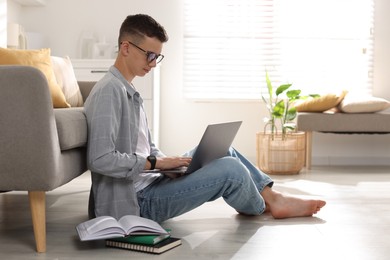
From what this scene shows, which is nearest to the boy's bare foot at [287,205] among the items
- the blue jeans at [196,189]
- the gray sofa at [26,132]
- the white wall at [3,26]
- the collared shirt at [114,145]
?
the blue jeans at [196,189]

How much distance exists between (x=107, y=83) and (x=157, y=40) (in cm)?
25

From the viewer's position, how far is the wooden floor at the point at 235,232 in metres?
1.88

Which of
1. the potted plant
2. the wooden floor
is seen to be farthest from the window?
the wooden floor

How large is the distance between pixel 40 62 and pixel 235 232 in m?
1.47

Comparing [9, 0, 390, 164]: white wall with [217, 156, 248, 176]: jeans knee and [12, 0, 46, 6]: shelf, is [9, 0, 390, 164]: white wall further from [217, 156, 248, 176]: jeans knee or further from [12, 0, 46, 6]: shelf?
[217, 156, 248, 176]: jeans knee

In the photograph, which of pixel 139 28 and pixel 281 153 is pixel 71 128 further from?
pixel 281 153

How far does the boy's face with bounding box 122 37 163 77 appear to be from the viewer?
205 cm

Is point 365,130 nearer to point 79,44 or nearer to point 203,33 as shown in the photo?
point 203,33

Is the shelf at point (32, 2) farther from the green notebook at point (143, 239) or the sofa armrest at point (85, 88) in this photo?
the green notebook at point (143, 239)

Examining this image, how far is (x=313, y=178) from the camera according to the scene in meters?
3.88

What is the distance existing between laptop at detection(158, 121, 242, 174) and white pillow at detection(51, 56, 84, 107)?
1338 millimetres

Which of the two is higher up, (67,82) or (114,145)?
(67,82)

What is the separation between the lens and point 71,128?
197cm

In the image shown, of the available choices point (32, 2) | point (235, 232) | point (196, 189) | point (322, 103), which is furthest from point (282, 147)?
point (32, 2)
